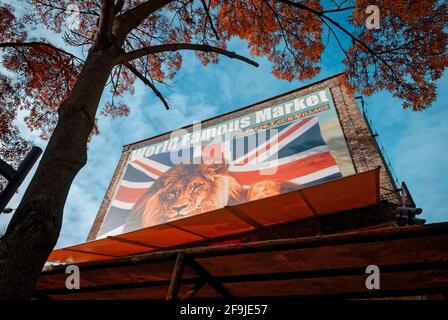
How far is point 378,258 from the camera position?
2855 millimetres

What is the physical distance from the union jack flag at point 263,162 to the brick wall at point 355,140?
0.63 meters

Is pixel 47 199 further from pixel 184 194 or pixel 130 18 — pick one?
pixel 184 194

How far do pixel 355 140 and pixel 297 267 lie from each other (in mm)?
5605

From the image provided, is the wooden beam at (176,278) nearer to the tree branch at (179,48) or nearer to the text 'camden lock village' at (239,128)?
the tree branch at (179,48)

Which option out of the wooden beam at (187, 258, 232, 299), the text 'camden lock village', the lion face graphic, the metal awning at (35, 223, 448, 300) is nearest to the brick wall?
the text 'camden lock village'

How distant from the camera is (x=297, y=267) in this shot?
126 inches

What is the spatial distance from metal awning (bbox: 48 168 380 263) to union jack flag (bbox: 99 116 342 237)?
1030 millimetres

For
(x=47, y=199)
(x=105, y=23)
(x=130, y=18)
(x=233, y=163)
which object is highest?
(x=233, y=163)

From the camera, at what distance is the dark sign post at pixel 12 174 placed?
2.65 metres

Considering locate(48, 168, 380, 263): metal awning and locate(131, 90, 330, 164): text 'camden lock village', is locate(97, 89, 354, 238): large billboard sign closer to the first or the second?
locate(131, 90, 330, 164): text 'camden lock village'

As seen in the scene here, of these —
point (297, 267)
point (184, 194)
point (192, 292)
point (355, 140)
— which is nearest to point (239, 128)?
point (184, 194)
